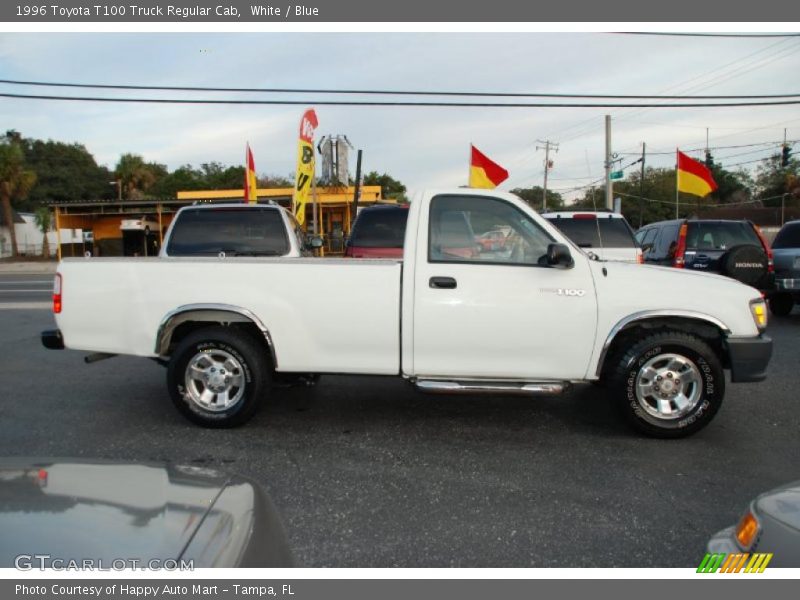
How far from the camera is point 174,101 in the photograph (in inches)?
572

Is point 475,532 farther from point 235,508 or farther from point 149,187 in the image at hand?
point 149,187

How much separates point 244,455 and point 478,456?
1770 millimetres

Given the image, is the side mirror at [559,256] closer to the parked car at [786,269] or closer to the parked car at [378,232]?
the parked car at [378,232]

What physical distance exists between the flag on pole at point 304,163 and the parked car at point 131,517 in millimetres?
12316

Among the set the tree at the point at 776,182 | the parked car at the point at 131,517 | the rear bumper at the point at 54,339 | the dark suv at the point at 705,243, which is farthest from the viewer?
the tree at the point at 776,182

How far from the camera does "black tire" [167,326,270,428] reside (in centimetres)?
490

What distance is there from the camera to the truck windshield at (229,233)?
689 centimetres

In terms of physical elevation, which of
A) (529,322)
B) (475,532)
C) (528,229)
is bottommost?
(475,532)

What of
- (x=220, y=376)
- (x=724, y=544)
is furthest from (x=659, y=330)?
(x=220, y=376)

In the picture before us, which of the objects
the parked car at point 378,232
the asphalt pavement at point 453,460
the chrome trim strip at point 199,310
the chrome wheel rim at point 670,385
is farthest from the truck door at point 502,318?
the parked car at point 378,232

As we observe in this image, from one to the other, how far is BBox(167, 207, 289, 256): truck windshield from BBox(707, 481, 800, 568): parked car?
563 centimetres

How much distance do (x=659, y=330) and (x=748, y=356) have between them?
672mm

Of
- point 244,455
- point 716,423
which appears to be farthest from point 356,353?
point 716,423

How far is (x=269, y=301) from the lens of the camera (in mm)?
4816
